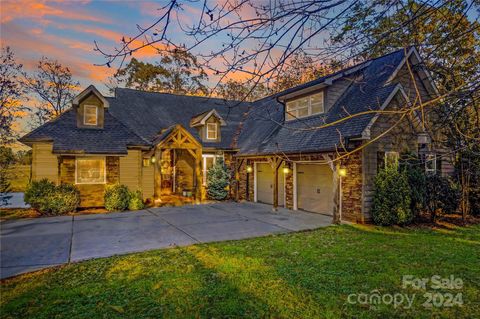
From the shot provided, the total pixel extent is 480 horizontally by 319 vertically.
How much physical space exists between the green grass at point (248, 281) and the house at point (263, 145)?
3489mm

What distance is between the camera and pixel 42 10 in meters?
4.52

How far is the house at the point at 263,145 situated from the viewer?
1002 cm

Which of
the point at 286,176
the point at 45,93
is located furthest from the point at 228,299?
the point at 45,93

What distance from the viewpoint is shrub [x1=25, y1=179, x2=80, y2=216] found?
1146 cm

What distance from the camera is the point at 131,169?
551 inches

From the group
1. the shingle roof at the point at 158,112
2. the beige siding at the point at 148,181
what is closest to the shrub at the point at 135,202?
the beige siding at the point at 148,181

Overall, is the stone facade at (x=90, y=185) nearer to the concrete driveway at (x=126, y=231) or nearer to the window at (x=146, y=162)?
the window at (x=146, y=162)

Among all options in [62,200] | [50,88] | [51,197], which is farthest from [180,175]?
[50,88]

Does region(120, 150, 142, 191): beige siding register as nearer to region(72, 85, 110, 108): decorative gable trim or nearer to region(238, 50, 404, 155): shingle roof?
region(72, 85, 110, 108): decorative gable trim

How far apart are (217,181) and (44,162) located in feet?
26.5

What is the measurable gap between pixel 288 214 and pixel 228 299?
7.67 m

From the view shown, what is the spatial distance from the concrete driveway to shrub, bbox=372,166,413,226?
172 centimetres

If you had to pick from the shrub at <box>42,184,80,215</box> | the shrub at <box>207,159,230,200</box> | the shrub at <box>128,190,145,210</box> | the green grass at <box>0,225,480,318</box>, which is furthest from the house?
the green grass at <box>0,225,480,318</box>

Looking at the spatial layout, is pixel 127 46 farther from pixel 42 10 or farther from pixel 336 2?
pixel 42 10
